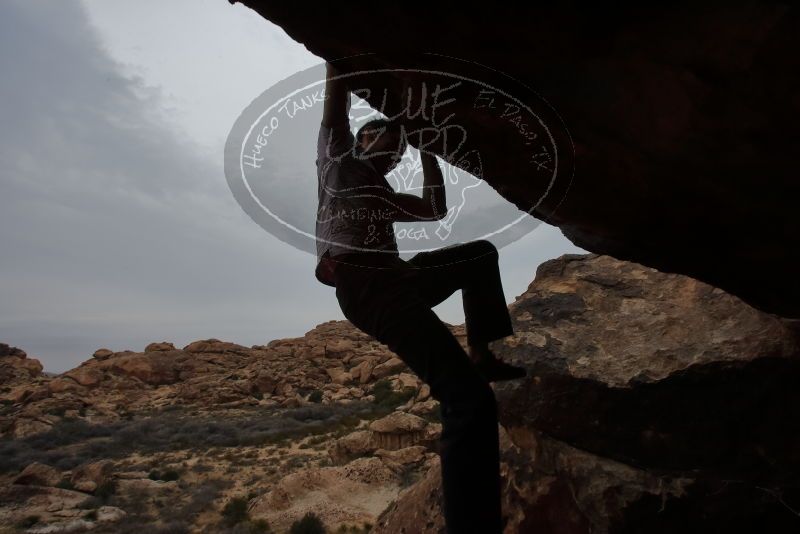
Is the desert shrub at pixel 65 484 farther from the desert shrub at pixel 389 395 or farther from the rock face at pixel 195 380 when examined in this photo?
the desert shrub at pixel 389 395

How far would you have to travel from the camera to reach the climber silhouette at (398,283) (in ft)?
5.76

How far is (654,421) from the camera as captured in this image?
322 cm

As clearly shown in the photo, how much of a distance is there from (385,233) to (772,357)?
280cm

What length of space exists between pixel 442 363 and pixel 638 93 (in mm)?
1172

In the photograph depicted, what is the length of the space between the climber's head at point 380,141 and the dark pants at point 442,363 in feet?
1.43

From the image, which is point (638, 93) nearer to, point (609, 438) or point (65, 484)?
point (609, 438)

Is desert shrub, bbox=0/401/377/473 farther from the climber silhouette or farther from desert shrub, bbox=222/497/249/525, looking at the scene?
the climber silhouette

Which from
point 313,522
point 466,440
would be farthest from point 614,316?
point 313,522

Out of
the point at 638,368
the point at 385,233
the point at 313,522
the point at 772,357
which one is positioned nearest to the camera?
the point at 385,233

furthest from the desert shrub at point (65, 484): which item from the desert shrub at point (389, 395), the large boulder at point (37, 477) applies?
the desert shrub at point (389, 395)

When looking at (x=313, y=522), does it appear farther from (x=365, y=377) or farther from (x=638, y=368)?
(x=365, y=377)

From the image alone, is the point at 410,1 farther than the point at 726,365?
No

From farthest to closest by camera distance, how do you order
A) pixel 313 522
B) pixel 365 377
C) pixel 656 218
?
pixel 365 377 < pixel 313 522 < pixel 656 218

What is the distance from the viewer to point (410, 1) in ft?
4.73
